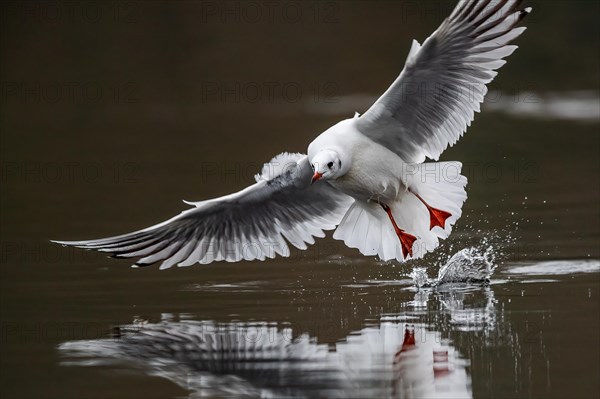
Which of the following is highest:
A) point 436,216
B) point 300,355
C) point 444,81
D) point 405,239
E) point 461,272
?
point 444,81

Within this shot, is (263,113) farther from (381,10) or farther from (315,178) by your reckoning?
(315,178)

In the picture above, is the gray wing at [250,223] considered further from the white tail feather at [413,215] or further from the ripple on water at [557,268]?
the ripple on water at [557,268]

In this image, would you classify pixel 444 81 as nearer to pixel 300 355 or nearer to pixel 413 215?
pixel 413 215

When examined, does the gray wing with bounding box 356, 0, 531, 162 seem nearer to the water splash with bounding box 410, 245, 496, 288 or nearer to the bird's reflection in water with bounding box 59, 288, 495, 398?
the water splash with bounding box 410, 245, 496, 288

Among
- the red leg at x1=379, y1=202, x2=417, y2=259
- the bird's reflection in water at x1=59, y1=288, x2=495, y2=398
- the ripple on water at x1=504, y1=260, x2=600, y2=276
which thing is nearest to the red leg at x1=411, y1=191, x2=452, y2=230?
the red leg at x1=379, y1=202, x2=417, y2=259

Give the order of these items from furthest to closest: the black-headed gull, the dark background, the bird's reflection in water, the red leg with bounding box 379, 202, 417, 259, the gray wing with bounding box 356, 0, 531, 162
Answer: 1. the red leg with bounding box 379, 202, 417, 259
2. the dark background
3. the black-headed gull
4. the gray wing with bounding box 356, 0, 531, 162
5. the bird's reflection in water

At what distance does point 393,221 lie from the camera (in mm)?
9844

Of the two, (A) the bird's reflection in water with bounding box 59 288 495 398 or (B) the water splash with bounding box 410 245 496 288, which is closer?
(A) the bird's reflection in water with bounding box 59 288 495 398

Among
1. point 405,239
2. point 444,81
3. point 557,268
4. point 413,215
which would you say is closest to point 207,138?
point 413,215

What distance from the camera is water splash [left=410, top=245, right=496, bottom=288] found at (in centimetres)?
991

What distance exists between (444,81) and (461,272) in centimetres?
164

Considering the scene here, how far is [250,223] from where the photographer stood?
10.3m

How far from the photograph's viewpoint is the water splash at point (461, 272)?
9.91m

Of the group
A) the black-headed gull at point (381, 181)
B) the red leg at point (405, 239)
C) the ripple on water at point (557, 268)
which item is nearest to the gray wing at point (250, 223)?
the black-headed gull at point (381, 181)
